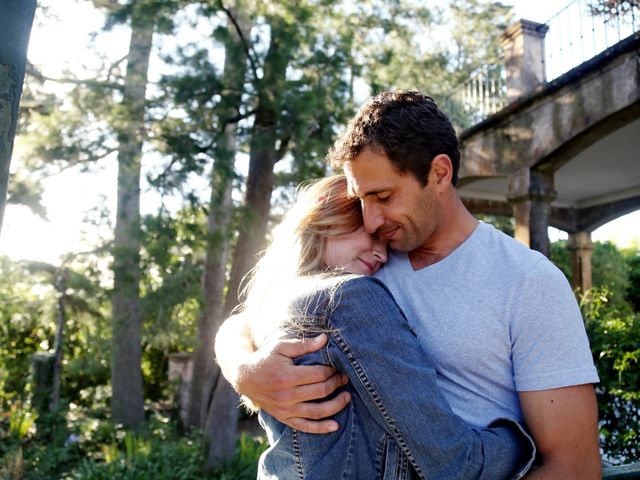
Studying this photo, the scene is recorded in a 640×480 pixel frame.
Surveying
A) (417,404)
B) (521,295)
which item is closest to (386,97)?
(521,295)

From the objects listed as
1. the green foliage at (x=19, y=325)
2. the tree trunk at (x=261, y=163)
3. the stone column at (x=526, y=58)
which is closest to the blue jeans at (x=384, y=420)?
the tree trunk at (x=261, y=163)

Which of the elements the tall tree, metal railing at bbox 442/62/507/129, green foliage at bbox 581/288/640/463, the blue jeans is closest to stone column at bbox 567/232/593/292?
metal railing at bbox 442/62/507/129

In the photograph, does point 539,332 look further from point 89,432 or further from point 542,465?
point 89,432

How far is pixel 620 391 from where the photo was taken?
3590 mm

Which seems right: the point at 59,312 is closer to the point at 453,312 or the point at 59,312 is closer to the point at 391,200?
the point at 391,200

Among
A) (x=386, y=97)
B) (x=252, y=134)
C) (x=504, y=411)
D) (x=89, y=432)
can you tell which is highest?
(x=252, y=134)

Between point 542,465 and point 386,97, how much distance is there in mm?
1084

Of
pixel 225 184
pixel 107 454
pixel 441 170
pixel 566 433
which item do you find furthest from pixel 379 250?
pixel 107 454

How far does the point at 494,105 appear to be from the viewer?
890 centimetres

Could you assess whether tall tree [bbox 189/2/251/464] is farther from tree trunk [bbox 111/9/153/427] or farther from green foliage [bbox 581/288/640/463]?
green foliage [bbox 581/288/640/463]

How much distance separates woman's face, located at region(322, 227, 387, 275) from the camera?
6.15 ft

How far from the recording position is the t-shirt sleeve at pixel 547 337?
1.47 meters

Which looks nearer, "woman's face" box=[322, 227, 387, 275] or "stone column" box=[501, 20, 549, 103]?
"woman's face" box=[322, 227, 387, 275]

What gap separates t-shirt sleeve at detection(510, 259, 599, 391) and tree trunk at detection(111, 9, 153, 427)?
4.91 meters
